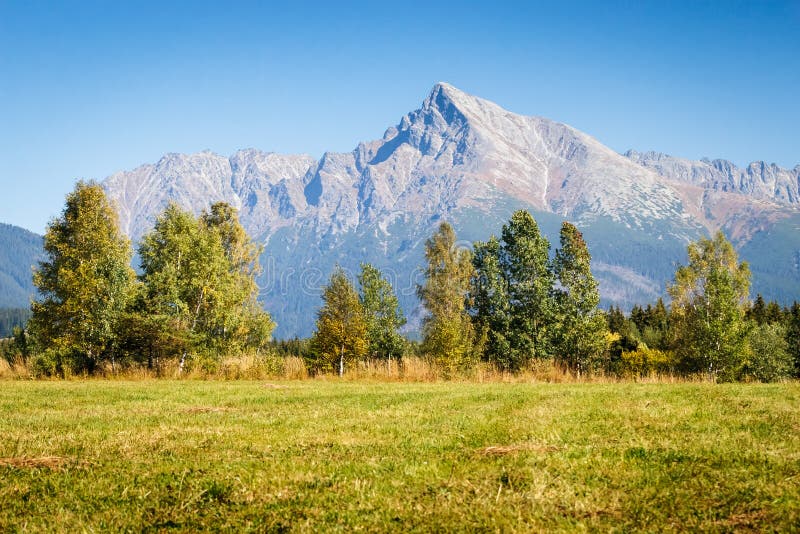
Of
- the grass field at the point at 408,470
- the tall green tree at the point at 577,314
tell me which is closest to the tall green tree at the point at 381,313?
the tall green tree at the point at 577,314

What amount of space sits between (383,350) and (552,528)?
40733 mm

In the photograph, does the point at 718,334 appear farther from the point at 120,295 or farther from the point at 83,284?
the point at 83,284

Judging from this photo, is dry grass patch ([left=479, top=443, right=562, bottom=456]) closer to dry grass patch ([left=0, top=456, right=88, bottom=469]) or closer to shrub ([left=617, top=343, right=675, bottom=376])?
dry grass patch ([left=0, top=456, right=88, bottom=469])

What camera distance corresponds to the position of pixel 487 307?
2004 inches

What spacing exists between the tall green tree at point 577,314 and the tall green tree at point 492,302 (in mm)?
4181

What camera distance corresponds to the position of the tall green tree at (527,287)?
46.4m

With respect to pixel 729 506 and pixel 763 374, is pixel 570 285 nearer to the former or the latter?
pixel 763 374

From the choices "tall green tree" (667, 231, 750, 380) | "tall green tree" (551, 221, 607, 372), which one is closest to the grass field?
"tall green tree" (551, 221, 607, 372)

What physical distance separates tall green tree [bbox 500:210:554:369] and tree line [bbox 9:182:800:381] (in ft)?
0.31

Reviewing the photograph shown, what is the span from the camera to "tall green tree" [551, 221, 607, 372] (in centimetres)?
4521

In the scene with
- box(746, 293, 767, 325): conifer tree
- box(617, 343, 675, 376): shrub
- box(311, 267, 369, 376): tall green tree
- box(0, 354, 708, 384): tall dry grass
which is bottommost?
box(617, 343, 675, 376): shrub

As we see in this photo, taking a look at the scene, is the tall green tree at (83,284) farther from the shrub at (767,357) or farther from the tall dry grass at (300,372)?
the shrub at (767,357)

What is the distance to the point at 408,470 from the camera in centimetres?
702

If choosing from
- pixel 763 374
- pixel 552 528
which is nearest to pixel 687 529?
pixel 552 528
